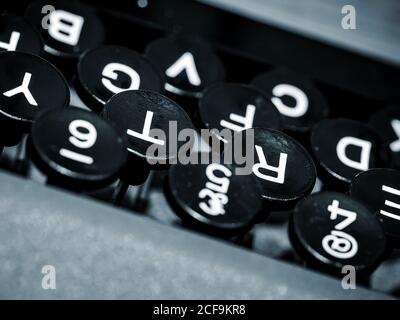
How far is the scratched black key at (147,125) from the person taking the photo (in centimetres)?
109

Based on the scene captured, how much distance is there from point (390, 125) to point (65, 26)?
814 mm

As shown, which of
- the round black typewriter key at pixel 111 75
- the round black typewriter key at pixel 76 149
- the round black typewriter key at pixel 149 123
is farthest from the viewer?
the round black typewriter key at pixel 111 75

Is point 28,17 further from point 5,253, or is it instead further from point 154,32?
point 5,253

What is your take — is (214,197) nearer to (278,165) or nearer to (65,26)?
(278,165)

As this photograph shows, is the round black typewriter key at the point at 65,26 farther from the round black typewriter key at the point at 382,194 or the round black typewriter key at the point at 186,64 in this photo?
the round black typewriter key at the point at 382,194

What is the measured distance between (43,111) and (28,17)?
1.35ft

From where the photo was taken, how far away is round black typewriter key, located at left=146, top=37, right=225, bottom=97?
1.36 m

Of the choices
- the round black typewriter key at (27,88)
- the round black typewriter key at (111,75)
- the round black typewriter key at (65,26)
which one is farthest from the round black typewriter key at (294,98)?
the round black typewriter key at (27,88)

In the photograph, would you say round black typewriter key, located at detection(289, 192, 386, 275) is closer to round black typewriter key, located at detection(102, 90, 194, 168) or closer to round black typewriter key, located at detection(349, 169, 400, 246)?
round black typewriter key, located at detection(349, 169, 400, 246)

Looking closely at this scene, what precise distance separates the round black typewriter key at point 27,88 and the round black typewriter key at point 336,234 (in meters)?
0.49

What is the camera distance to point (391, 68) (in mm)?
1557

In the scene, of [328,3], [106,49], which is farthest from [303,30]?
[106,49]

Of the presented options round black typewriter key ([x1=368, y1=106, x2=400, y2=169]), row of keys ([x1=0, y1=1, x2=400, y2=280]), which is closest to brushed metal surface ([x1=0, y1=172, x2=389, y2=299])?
row of keys ([x1=0, y1=1, x2=400, y2=280])

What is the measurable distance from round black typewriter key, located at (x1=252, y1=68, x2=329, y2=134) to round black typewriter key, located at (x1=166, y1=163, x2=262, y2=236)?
1.10ft
